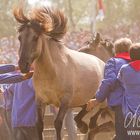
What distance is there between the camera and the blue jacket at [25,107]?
7934 mm

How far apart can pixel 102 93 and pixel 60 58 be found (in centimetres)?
83

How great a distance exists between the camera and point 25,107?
7984 mm

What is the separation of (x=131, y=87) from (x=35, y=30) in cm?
144

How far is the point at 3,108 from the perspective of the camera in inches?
374

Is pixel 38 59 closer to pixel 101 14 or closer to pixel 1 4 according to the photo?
pixel 101 14

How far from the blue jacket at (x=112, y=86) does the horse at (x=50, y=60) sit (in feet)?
1.82

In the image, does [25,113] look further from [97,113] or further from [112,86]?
[112,86]

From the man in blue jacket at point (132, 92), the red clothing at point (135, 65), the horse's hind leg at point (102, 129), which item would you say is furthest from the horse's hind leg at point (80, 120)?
the red clothing at point (135, 65)

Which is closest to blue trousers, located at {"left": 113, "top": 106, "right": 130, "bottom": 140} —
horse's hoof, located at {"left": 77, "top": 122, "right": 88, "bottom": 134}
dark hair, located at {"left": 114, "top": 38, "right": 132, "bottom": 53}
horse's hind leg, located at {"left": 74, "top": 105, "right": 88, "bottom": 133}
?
dark hair, located at {"left": 114, "top": 38, "right": 132, "bottom": 53}

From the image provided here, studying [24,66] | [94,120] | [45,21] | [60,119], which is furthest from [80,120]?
[24,66]

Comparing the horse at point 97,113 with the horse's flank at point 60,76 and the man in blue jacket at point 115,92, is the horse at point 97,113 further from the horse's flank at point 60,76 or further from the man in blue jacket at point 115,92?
the man in blue jacket at point 115,92

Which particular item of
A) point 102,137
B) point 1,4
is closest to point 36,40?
point 102,137

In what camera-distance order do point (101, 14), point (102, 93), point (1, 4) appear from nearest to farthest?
point (102, 93) < point (101, 14) < point (1, 4)

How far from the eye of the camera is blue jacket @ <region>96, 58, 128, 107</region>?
264 inches
